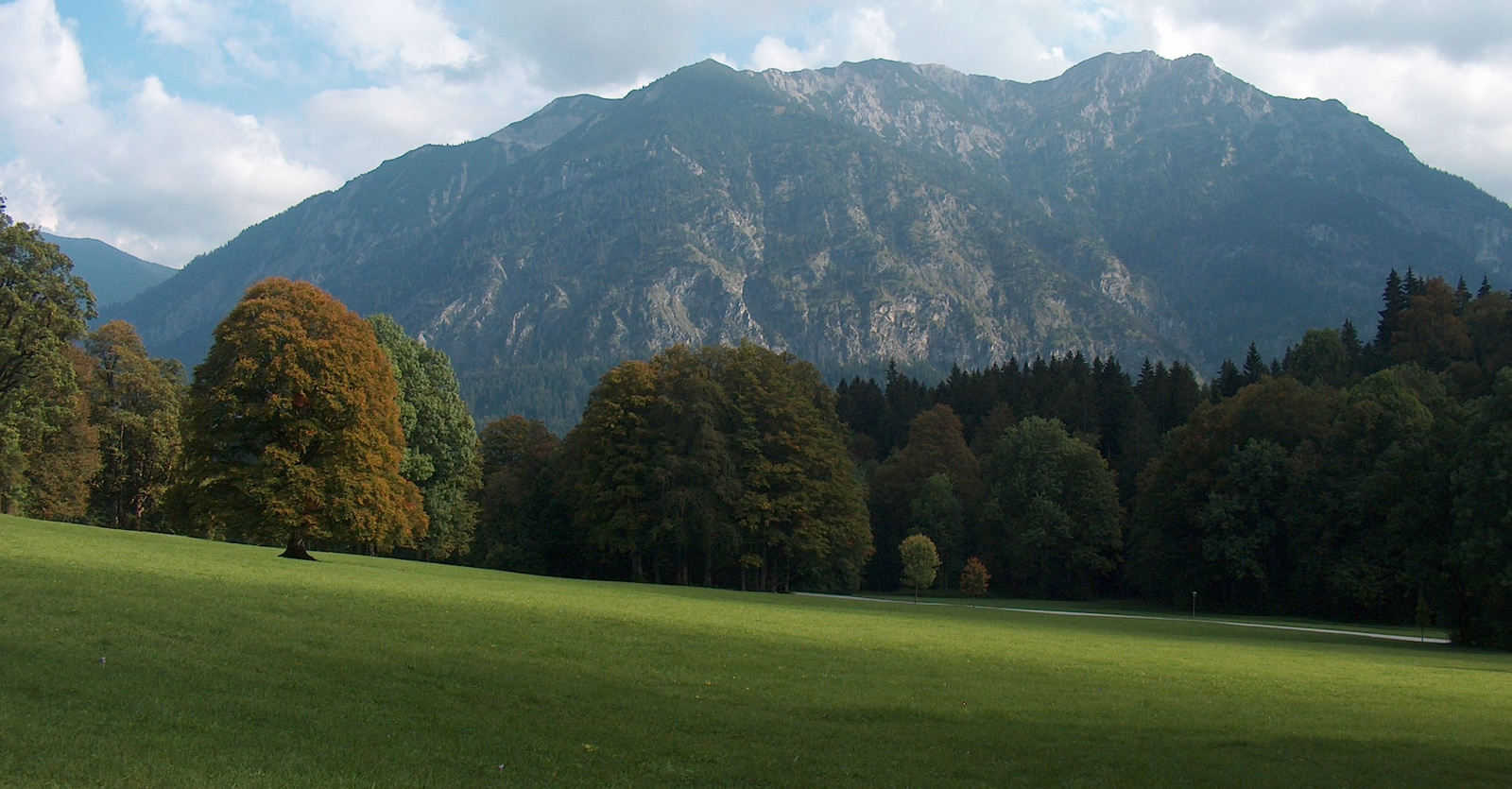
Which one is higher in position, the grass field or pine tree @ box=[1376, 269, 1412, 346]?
pine tree @ box=[1376, 269, 1412, 346]

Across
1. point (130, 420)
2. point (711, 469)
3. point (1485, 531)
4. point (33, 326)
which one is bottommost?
point (1485, 531)

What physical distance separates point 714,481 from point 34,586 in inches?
1967

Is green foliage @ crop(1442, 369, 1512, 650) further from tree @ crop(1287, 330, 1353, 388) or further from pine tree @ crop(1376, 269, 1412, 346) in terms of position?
pine tree @ crop(1376, 269, 1412, 346)

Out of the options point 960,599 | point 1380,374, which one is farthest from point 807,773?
point 960,599

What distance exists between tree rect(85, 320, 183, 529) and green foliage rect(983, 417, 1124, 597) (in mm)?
71403

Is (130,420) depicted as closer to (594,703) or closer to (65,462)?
(65,462)

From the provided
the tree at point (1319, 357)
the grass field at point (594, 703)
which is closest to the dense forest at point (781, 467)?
the tree at point (1319, 357)

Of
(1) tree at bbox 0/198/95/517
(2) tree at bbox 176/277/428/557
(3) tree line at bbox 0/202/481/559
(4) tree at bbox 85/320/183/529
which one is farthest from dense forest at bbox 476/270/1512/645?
(1) tree at bbox 0/198/95/517

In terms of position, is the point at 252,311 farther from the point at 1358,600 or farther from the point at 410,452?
the point at 1358,600

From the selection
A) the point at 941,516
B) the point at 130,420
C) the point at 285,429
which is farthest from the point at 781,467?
the point at 130,420

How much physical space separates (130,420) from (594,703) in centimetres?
6548

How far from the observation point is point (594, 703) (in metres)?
15.6

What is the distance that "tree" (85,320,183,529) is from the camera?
2623 inches

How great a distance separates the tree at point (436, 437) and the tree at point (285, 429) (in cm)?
2163
